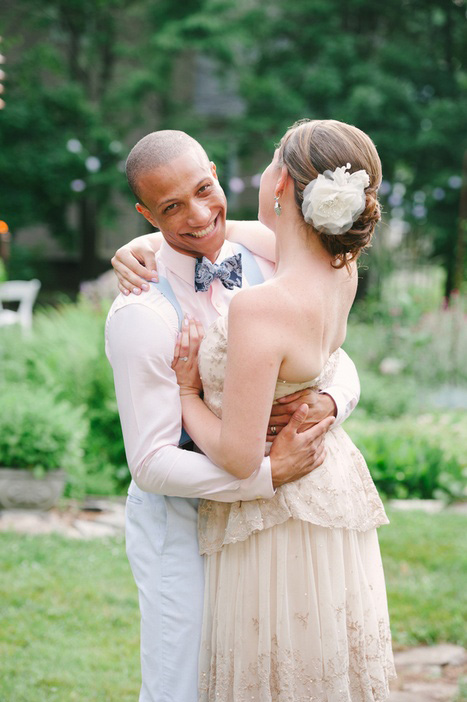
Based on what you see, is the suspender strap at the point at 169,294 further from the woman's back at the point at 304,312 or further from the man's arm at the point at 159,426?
the woman's back at the point at 304,312

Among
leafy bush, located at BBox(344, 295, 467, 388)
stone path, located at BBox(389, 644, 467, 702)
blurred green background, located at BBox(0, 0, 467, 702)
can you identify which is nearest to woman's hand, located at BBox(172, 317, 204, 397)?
stone path, located at BBox(389, 644, 467, 702)

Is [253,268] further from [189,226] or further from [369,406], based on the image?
[369,406]

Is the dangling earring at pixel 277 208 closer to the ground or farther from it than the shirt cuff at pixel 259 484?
farther from it

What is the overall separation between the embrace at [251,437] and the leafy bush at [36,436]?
347 centimetres

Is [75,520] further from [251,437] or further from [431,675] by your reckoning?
[251,437]

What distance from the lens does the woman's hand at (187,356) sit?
2.23m

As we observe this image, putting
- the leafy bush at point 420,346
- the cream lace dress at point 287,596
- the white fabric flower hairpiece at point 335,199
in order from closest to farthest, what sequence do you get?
the white fabric flower hairpiece at point 335,199
the cream lace dress at point 287,596
the leafy bush at point 420,346

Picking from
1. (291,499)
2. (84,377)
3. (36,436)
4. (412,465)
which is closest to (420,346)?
(412,465)

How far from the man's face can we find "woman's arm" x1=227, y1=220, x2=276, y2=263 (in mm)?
205

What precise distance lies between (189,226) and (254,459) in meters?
0.65

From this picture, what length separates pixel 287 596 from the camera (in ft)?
7.39

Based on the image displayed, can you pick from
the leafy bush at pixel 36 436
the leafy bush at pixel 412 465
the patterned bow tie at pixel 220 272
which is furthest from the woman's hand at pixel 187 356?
the leafy bush at pixel 412 465

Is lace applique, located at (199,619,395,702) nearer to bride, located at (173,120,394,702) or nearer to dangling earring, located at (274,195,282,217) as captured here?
bride, located at (173,120,394,702)

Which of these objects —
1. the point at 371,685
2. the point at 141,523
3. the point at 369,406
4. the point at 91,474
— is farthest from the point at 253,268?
the point at 369,406
